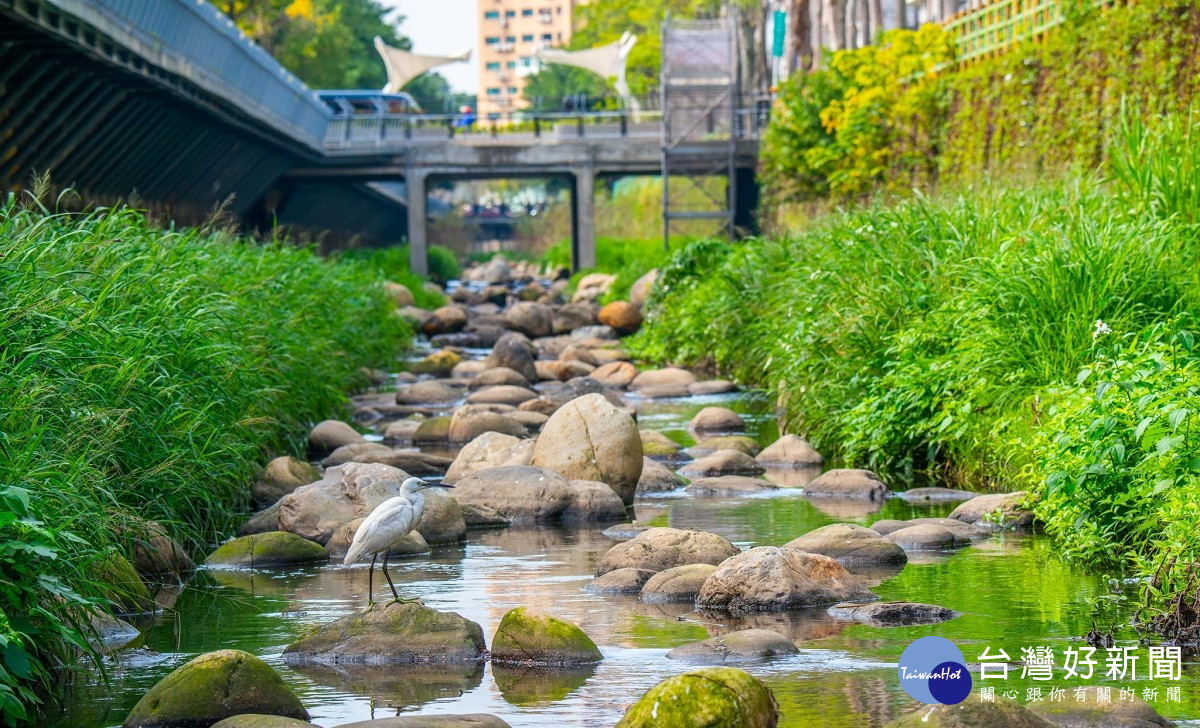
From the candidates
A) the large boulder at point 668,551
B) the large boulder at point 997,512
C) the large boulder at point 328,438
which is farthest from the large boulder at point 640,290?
the large boulder at point 668,551

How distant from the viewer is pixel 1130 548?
805 centimetres

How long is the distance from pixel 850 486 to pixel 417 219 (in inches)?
1178

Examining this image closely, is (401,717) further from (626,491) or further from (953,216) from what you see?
(953,216)

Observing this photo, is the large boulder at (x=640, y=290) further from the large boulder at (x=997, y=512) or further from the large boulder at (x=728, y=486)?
the large boulder at (x=997, y=512)

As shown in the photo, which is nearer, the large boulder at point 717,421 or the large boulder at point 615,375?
the large boulder at point 717,421

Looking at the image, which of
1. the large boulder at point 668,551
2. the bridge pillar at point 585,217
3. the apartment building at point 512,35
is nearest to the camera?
the large boulder at point 668,551

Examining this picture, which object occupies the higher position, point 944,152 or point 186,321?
point 944,152

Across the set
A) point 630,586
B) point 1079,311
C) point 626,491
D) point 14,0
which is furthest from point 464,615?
point 14,0

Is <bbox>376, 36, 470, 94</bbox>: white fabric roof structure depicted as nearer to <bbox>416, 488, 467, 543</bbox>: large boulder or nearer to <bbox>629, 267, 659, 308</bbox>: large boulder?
<bbox>629, 267, 659, 308</bbox>: large boulder

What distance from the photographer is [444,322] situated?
30.3m

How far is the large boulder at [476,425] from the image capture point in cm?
1464

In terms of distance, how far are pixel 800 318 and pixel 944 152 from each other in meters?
9.20

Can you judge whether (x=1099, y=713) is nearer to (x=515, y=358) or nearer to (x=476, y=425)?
(x=476, y=425)

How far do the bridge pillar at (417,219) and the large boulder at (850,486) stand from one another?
29.4m
